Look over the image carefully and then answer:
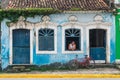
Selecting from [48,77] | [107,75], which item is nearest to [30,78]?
[48,77]

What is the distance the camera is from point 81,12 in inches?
932

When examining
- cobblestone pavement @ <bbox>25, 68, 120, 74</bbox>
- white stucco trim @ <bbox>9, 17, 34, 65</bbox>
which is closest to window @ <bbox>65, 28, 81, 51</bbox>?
cobblestone pavement @ <bbox>25, 68, 120, 74</bbox>

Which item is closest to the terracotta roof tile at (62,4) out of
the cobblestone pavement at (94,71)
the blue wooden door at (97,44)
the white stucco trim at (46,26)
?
the white stucco trim at (46,26)

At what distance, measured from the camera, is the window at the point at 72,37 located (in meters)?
23.9

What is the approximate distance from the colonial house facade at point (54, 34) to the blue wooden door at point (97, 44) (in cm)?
31

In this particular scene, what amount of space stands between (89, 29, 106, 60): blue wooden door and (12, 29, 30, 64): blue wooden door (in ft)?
13.2

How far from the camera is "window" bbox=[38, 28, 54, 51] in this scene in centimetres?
2383

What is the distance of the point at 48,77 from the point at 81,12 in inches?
211

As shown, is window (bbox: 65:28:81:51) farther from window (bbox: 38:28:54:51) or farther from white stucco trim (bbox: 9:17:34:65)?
white stucco trim (bbox: 9:17:34:65)

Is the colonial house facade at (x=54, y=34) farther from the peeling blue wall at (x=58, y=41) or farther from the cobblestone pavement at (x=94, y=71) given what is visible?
the cobblestone pavement at (x=94, y=71)

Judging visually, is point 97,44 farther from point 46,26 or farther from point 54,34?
point 46,26

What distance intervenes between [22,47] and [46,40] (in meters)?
1.54

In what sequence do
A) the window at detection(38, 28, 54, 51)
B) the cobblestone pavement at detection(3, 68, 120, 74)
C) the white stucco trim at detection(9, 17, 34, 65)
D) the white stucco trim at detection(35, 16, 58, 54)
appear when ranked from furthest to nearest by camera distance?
the window at detection(38, 28, 54, 51)
the white stucco trim at detection(35, 16, 58, 54)
the white stucco trim at detection(9, 17, 34, 65)
the cobblestone pavement at detection(3, 68, 120, 74)

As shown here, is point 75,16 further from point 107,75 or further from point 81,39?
point 107,75
